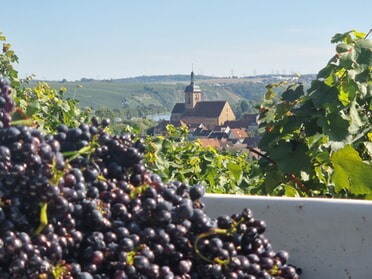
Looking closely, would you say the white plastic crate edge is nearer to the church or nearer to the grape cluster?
the grape cluster

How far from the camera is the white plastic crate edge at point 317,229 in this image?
1912mm

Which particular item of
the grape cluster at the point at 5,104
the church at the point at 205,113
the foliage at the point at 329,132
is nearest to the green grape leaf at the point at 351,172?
the foliage at the point at 329,132

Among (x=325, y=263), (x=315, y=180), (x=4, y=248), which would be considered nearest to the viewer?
(x=4, y=248)

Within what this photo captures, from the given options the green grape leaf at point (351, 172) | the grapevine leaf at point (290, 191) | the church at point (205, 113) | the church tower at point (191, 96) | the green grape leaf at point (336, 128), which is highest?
the green grape leaf at point (336, 128)

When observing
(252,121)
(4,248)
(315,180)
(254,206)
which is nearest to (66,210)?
(4,248)

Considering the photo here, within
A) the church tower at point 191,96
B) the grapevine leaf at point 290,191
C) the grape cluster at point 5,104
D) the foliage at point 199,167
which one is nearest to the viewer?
the grape cluster at point 5,104

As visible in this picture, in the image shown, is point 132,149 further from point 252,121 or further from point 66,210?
point 252,121

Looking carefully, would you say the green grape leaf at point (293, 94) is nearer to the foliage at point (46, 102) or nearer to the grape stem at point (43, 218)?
the grape stem at point (43, 218)

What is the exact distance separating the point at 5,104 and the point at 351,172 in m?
2.15

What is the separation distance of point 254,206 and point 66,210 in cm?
72

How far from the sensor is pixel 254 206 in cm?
199

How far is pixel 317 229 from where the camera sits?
6.39 feet

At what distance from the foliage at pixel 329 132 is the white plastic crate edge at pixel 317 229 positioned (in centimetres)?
138

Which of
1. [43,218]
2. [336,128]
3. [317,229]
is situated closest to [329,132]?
[336,128]
